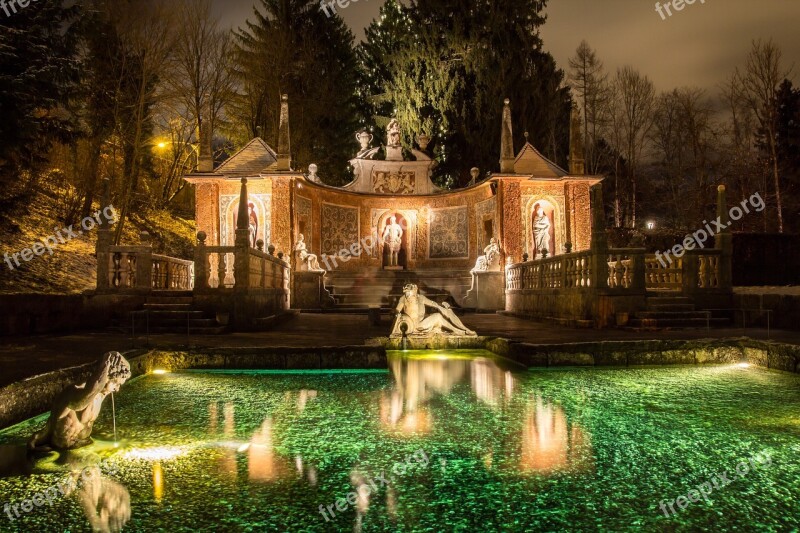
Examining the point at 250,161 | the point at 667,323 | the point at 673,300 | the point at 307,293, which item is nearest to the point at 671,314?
the point at 667,323

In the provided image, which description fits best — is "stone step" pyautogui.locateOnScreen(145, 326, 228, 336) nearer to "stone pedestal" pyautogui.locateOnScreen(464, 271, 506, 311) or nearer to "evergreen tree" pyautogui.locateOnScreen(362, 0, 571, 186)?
"stone pedestal" pyautogui.locateOnScreen(464, 271, 506, 311)

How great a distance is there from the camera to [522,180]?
73.0 ft

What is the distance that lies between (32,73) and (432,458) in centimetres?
1493

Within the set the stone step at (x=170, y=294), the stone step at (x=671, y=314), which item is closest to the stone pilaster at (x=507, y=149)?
the stone step at (x=671, y=314)

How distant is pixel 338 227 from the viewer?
23594 mm

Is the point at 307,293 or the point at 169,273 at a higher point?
the point at 169,273

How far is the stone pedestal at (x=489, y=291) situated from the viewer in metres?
20.3

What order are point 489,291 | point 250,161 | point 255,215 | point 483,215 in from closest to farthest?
point 489,291 < point 255,215 < point 250,161 < point 483,215

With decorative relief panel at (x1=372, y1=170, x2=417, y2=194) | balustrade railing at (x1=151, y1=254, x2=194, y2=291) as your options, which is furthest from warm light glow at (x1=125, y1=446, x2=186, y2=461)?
decorative relief panel at (x1=372, y1=170, x2=417, y2=194)

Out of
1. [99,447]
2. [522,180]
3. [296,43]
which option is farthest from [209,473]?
[296,43]

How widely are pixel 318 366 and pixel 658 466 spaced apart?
4.84 meters

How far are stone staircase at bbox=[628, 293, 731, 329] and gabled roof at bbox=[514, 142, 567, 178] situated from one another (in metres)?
10.0

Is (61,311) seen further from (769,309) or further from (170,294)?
(769,309)

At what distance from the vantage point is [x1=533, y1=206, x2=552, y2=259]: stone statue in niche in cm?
2272
